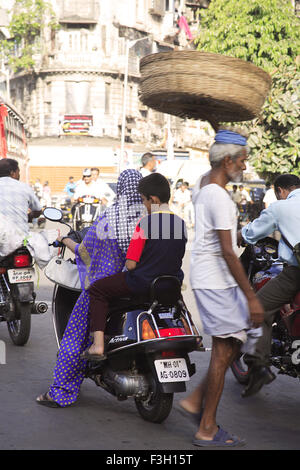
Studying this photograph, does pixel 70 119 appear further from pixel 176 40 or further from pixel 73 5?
pixel 176 40

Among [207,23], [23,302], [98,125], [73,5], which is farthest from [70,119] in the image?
[23,302]

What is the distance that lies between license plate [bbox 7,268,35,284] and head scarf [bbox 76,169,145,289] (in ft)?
6.84

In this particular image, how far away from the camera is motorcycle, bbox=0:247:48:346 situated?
679 cm

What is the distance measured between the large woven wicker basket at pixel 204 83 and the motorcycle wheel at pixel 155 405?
1.70m

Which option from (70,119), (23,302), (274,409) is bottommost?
(274,409)

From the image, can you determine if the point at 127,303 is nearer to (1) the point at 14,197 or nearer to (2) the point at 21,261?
(2) the point at 21,261

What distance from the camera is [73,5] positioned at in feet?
170

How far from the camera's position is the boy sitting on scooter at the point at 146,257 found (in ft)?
15.0

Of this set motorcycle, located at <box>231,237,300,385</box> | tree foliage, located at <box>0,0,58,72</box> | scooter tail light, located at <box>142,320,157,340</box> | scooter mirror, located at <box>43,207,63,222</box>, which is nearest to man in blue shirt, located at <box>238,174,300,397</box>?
motorcycle, located at <box>231,237,300,385</box>

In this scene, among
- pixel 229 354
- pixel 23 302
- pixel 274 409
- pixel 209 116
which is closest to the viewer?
pixel 229 354

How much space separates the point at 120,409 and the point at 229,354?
3.70ft

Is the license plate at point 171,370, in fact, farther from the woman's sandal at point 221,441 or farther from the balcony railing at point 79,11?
the balcony railing at point 79,11

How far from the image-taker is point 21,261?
6988mm

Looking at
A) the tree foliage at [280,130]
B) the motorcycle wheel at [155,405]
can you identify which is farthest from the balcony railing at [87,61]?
the motorcycle wheel at [155,405]
